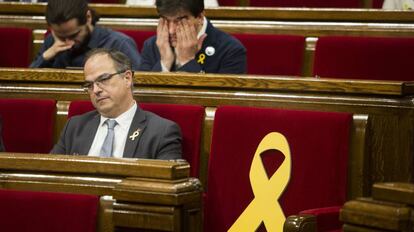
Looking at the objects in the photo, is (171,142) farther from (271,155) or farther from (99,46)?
(99,46)

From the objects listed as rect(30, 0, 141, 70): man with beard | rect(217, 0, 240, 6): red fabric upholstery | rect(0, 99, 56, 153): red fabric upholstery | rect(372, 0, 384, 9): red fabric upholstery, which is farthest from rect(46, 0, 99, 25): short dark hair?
rect(372, 0, 384, 9): red fabric upholstery

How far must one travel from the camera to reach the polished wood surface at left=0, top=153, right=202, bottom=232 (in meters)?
0.71

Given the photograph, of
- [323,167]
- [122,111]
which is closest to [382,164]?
[323,167]

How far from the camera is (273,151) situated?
3.27 feet

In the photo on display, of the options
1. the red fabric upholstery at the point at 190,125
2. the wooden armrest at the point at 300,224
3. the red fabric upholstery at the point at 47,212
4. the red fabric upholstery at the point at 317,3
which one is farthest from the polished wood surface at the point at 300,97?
the red fabric upholstery at the point at 317,3

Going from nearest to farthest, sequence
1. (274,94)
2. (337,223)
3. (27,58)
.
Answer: (337,223) < (274,94) < (27,58)

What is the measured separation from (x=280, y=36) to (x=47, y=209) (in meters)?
0.74

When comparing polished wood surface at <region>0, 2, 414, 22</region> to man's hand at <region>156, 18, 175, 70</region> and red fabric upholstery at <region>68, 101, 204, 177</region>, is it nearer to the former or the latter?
man's hand at <region>156, 18, 175, 70</region>

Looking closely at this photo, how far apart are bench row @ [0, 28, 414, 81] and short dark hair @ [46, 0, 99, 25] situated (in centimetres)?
15

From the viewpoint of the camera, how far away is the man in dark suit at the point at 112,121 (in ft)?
3.50

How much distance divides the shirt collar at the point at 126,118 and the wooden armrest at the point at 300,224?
1.01ft

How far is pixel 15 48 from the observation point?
5.08 ft

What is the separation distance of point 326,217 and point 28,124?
46cm

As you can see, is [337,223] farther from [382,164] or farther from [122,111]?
[122,111]
